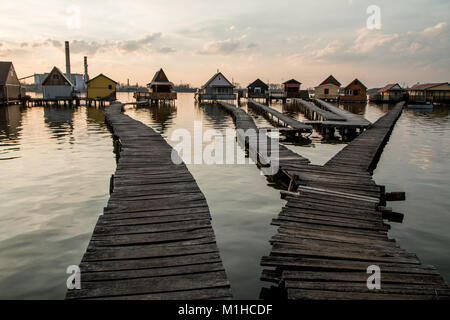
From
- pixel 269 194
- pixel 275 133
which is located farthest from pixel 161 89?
pixel 269 194

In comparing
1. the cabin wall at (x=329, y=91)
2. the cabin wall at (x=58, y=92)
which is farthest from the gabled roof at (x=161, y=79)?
the cabin wall at (x=329, y=91)

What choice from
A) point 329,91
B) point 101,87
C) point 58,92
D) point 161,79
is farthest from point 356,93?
point 58,92

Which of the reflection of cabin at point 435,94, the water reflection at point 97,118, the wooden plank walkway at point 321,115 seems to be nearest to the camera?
the wooden plank walkway at point 321,115

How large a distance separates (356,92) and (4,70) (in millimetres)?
67116

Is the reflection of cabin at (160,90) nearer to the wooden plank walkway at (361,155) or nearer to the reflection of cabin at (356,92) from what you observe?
the reflection of cabin at (356,92)

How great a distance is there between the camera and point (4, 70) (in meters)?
52.2

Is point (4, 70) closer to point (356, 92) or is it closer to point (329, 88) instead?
point (329, 88)

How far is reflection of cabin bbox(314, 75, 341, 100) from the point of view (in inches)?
3093

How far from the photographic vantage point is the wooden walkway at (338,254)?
4887 millimetres

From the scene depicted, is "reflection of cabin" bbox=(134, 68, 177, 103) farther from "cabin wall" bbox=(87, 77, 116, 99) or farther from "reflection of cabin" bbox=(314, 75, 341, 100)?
"reflection of cabin" bbox=(314, 75, 341, 100)

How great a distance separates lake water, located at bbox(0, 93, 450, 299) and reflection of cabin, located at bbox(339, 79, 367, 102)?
58.9m

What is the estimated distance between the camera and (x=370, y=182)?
10.4m

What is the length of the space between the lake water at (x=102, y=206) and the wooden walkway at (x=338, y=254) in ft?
3.15
